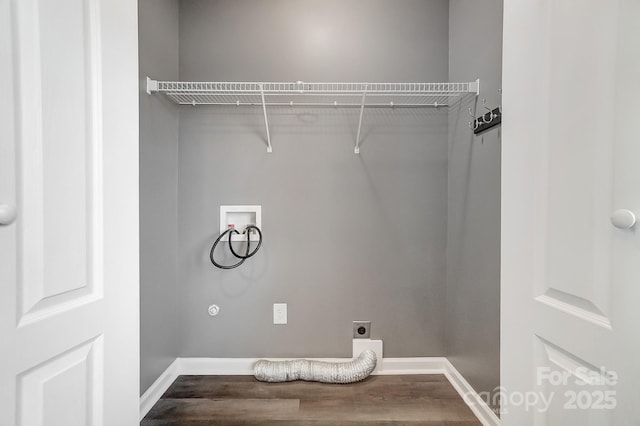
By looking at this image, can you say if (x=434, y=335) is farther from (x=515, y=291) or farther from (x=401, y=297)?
(x=515, y=291)

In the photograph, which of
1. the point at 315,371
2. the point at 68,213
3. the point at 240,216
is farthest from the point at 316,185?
the point at 68,213

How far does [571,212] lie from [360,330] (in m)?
1.54

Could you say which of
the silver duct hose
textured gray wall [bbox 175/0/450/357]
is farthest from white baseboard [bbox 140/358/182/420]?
the silver duct hose

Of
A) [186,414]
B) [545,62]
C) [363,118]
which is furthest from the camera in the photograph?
[363,118]

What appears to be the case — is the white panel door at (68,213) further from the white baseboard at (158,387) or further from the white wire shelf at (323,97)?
the white wire shelf at (323,97)

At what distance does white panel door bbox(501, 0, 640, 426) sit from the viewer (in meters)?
0.53

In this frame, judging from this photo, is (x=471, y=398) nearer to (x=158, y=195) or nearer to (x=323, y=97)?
(x=323, y=97)

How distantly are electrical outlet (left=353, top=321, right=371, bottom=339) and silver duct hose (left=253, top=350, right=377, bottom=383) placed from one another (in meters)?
0.14

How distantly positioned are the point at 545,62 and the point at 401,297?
155 centimetres

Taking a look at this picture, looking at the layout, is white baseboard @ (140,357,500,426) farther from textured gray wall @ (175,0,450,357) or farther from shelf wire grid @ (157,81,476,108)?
shelf wire grid @ (157,81,476,108)

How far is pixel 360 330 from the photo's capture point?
1.94 m

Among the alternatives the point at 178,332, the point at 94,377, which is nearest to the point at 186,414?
the point at 178,332

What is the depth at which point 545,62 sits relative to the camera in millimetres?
707

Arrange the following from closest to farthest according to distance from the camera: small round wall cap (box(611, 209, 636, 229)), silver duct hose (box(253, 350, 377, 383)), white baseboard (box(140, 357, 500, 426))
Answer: small round wall cap (box(611, 209, 636, 229)), silver duct hose (box(253, 350, 377, 383)), white baseboard (box(140, 357, 500, 426))
